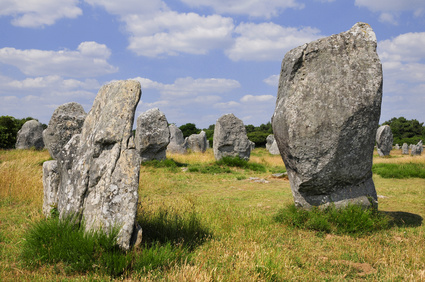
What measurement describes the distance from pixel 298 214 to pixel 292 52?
321 cm

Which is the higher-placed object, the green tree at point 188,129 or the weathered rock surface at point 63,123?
the green tree at point 188,129

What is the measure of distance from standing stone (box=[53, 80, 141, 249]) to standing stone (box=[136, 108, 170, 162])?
11.9 meters

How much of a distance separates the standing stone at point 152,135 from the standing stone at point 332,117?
1137 cm

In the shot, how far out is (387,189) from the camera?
11.1 m

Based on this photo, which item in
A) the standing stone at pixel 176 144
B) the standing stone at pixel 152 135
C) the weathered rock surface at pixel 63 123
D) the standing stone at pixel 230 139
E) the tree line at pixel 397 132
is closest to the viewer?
the weathered rock surface at pixel 63 123

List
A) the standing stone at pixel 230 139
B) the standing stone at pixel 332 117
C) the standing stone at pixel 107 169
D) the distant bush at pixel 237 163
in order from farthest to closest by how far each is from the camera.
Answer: the standing stone at pixel 230 139, the distant bush at pixel 237 163, the standing stone at pixel 332 117, the standing stone at pixel 107 169

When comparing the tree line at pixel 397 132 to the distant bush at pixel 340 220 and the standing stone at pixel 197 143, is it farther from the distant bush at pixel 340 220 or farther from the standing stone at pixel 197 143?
the distant bush at pixel 340 220

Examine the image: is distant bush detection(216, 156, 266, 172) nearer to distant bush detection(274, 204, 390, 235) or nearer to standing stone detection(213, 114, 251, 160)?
standing stone detection(213, 114, 251, 160)

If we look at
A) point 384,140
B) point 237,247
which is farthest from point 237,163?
point 384,140

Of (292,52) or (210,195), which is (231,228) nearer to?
(292,52)

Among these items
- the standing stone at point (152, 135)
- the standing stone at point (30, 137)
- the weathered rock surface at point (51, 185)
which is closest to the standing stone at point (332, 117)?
the weathered rock surface at point (51, 185)

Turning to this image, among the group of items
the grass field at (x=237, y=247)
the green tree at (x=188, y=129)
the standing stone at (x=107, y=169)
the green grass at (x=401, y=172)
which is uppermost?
the green tree at (x=188, y=129)

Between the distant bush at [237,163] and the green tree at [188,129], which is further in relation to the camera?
the green tree at [188,129]

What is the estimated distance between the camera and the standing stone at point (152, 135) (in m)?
16.9
